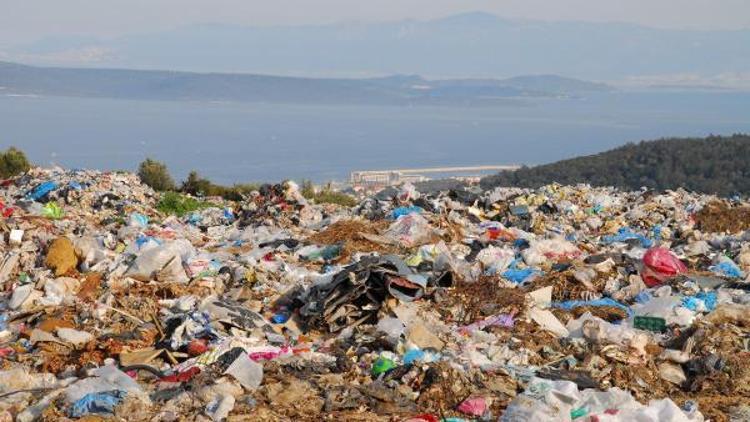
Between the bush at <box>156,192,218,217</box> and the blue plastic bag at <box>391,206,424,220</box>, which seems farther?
the bush at <box>156,192,218,217</box>

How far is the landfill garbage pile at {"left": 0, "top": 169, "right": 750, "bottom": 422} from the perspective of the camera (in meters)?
5.14

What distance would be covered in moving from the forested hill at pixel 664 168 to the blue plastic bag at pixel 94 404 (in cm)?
2918

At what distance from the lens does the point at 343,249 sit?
9.88m

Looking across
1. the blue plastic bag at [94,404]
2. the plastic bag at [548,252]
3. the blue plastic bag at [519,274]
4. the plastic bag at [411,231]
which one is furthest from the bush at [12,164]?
the blue plastic bag at [94,404]

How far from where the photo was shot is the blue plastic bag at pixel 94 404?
4867 millimetres

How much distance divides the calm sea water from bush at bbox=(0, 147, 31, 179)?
151 feet

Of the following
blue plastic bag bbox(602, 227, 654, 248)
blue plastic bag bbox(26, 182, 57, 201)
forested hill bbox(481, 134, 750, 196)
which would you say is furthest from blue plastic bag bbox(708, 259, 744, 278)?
forested hill bbox(481, 134, 750, 196)

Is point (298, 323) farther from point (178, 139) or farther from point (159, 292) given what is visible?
point (178, 139)

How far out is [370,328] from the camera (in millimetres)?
6672

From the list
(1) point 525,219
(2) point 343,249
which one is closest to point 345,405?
(2) point 343,249

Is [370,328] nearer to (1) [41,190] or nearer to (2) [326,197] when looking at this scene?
(1) [41,190]

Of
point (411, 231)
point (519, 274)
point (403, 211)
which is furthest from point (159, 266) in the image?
point (403, 211)

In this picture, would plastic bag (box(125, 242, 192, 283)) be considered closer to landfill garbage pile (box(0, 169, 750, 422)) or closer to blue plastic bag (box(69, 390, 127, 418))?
landfill garbage pile (box(0, 169, 750, 422))

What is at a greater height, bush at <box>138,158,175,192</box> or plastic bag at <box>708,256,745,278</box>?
plastic bag at <box>708,256,745,278</box>
